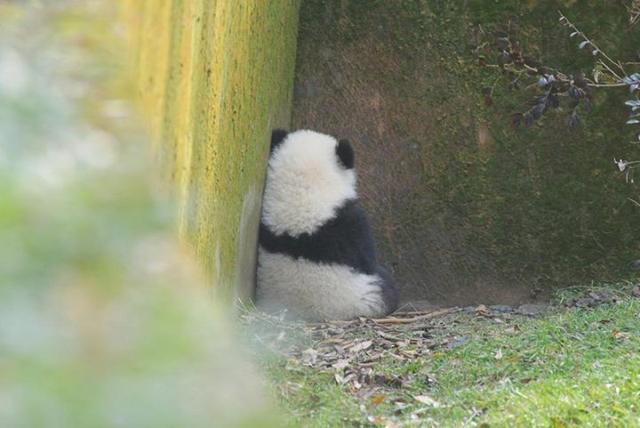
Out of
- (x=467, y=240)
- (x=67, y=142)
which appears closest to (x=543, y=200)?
(x=467, y=240)

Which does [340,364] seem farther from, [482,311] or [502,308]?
[502,308]

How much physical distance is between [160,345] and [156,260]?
0.23 m

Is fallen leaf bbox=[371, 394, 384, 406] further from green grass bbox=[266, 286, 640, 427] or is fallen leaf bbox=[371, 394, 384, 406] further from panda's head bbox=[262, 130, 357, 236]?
panda's head bbox=[262, 130, 357, 236]

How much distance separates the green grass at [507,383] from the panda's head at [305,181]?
3.70 ft

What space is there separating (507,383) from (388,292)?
2075 mm

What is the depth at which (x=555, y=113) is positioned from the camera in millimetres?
6379

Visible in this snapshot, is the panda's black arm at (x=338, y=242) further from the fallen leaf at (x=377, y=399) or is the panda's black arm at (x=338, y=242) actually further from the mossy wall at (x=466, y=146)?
the fallen leaf at (x=377, y=399)

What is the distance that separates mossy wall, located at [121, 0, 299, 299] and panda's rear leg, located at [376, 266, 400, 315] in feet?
2.63

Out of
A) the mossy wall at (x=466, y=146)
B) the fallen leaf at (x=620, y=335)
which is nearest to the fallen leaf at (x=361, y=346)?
the fallen leaf at (x=620, y=335)

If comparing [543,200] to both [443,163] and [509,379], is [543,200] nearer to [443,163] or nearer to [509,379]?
[443,163]

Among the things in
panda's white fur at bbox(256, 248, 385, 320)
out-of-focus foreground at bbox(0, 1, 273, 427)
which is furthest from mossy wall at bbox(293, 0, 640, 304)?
out-of-focus foreground at bbox(0, 1, 273, 427)

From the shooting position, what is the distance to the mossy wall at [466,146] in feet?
20.9

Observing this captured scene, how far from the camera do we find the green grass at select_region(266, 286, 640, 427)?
11.4 feet

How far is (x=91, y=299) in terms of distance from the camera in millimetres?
1447
